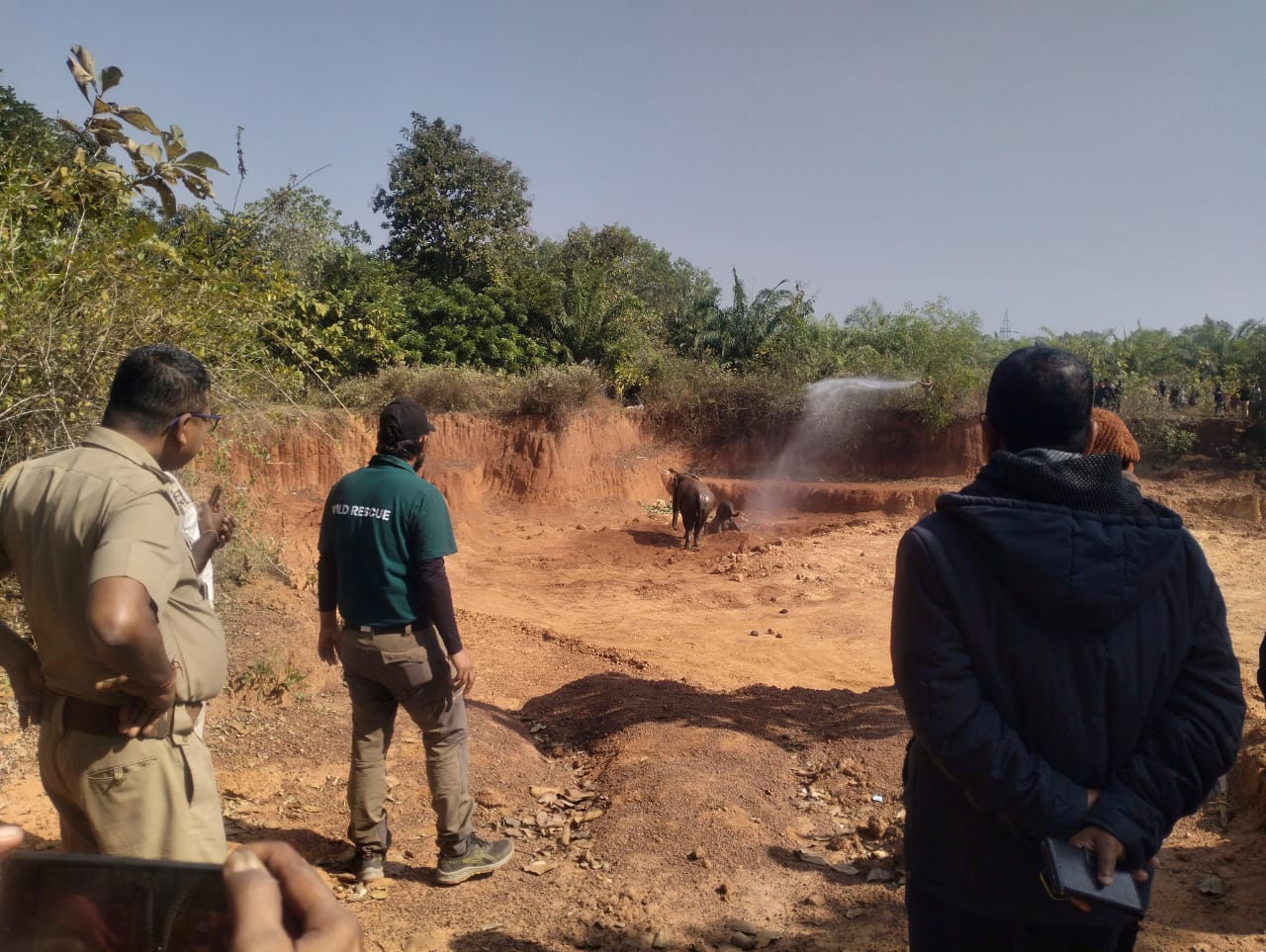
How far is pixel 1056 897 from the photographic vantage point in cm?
180

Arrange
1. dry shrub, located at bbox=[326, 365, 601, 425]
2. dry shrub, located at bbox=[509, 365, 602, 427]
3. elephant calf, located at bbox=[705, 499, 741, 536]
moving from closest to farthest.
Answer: elephant calf, located at bbox=[705, 499, 741, 536] < dry shrub, located at bbox=[326, 365, 601, 425] < dry shrub, located at bbox=[509, 365, 602, 427]

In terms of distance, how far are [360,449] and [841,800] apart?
43.7 feet

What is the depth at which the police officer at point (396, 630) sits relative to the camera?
12.3ft

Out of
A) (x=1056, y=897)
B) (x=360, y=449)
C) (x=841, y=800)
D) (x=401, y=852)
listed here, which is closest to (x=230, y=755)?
(x=401, y=852)

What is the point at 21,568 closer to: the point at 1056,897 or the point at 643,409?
the point at 1056,897

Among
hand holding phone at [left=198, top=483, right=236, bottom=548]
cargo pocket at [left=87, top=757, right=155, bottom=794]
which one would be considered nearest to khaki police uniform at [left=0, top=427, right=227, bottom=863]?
cargo pocket at [left=87, top=757, right=155, bottom=794]

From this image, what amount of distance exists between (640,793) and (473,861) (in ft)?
3.59

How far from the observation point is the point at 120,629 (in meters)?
2.16

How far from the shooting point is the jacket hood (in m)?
1.78

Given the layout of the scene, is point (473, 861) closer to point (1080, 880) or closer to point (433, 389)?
point (1080, 880)

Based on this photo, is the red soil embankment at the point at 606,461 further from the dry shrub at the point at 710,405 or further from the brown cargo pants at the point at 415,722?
the brown cargo pants at the point at 415,722

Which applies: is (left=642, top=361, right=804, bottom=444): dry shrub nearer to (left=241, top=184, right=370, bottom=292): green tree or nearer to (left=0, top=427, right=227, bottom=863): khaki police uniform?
(left=241, top=184, right=370, bottom=292): green tree

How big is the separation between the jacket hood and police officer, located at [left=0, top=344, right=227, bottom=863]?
1.99m

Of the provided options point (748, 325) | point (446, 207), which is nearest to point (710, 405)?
point (748, 325)
